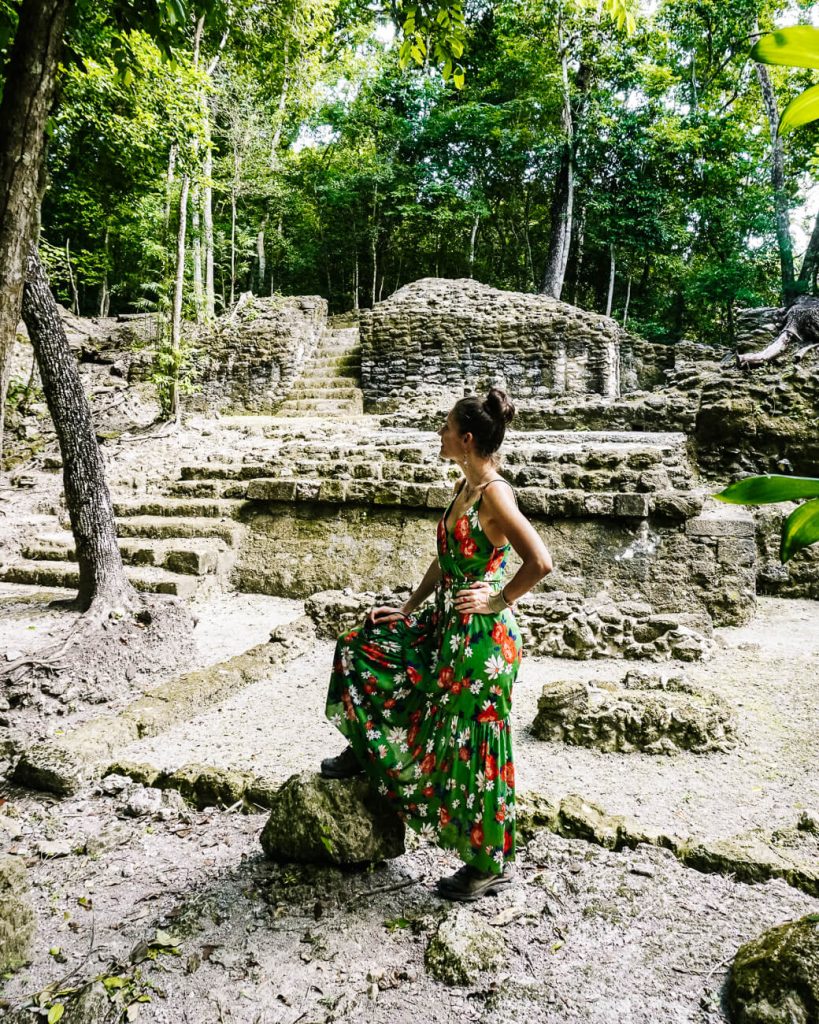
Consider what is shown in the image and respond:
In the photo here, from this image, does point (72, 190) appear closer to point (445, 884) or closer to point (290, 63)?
point (290, 63)

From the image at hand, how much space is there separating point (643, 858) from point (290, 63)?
844 inches

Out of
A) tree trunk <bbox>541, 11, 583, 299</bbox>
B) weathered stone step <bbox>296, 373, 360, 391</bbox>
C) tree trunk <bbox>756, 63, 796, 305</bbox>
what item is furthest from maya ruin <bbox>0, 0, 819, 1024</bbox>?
tree trunk <bbox>541, 11, 583, 299</bbox>

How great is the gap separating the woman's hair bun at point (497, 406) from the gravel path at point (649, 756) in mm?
1666

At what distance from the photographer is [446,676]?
77.0 inches

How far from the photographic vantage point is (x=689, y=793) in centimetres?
269

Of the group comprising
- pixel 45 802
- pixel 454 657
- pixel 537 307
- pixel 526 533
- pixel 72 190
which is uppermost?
pixel 72 190

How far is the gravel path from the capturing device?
2.60 metres

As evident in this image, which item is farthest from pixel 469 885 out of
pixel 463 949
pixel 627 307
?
pixel 627 307

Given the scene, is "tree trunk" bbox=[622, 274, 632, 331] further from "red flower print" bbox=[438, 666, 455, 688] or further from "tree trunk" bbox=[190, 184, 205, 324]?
"red flower print" bbox=[438, 666, 455, 688]

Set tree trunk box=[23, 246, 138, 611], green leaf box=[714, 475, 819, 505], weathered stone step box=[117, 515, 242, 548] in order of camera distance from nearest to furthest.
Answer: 1. green leaf box=[714, 475, 819, 505]
2. tree trunk box=[23, 246, 138, 611]
3. weathered stone step box=[117, 515, 242, 548]

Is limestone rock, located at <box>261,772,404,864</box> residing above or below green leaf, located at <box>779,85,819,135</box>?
below

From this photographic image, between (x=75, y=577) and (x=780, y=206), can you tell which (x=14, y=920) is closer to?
(x=75, y=577)

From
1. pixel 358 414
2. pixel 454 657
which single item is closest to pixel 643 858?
pixel 454 657

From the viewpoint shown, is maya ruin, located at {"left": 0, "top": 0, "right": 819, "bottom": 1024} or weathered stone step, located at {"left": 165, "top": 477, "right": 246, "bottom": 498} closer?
maya ruin, located at {"left": 0, "top": 0, "right": 819, "bottom": 1024}
